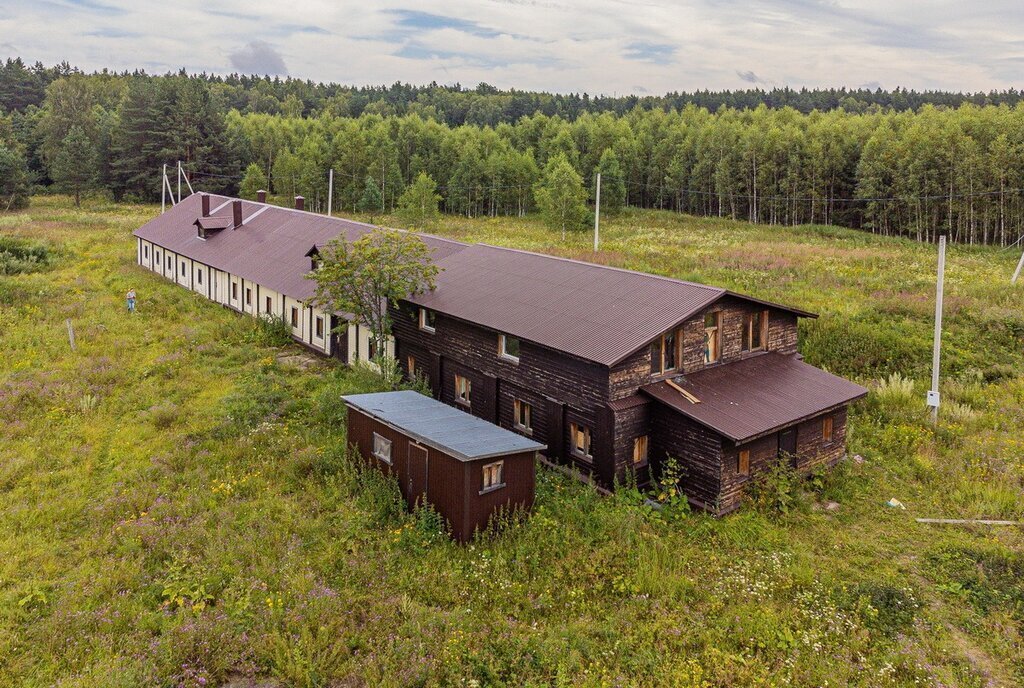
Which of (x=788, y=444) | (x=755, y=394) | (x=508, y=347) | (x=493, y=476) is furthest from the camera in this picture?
(x=508, y=347)

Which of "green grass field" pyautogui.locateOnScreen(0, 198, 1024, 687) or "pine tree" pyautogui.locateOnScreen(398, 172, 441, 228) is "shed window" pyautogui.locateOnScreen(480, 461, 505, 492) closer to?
"green grass field" pyautogui.locateOnScreen(0, 198, 1024, 687)

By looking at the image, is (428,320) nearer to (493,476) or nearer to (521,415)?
(521,415)

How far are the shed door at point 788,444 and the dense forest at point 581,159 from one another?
160ft

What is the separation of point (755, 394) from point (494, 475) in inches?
318

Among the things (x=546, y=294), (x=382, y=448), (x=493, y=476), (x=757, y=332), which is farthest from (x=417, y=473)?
(x=757, y=332)

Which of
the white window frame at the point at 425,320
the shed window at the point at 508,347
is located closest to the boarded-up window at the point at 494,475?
the shed window at the point at 508,347

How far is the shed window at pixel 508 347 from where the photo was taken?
21.5 meters

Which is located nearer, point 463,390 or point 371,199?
point 463,390

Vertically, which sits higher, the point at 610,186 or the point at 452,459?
the point at 610,186

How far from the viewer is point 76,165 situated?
3031 inches

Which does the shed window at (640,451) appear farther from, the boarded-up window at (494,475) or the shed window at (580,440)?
the boarded-up window at (494,475)

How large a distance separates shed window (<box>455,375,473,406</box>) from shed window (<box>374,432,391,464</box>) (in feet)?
16.9

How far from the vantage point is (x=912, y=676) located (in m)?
12.0

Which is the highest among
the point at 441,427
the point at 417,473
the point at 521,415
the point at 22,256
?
the point at 22,256
